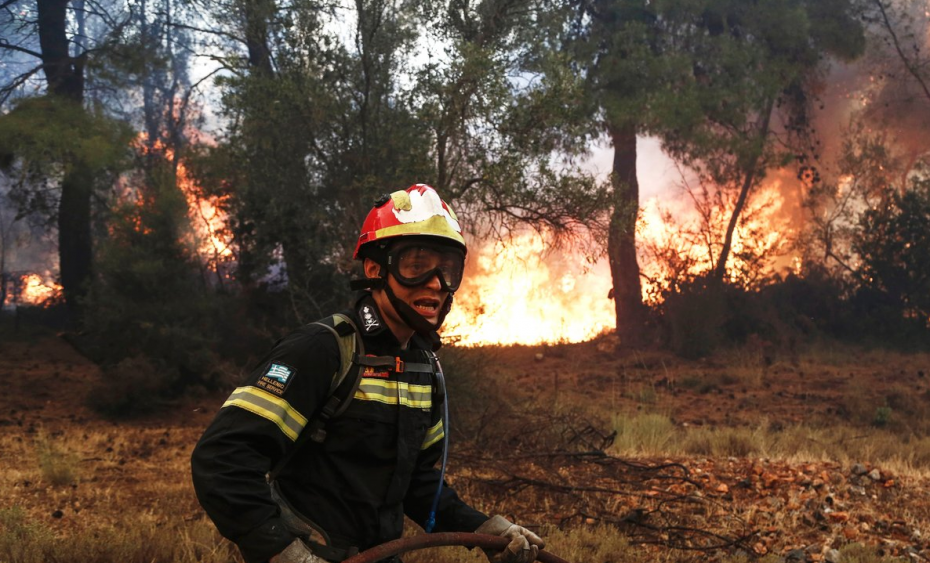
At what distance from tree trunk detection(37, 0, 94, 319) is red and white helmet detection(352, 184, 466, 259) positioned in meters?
16.2

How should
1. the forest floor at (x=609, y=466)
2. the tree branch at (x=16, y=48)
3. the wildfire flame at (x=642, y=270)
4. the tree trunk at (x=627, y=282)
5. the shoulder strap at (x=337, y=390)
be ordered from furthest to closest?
1. the tree trunk at (x=627, y=282)
2. the wildfire flame at (x=642, y=270)
3. the tree branch at (x=16, y=48)
4. the forest floor at (x=609, y=466)
5. the shoulder strap at (x=337, y=390)

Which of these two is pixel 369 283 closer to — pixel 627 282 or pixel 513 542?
pixel 513 542

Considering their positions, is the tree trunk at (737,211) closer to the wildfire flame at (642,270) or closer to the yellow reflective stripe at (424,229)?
the wildfire flame at (642,270)

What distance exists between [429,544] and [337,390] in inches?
19.1

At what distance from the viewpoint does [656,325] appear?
21.2 m

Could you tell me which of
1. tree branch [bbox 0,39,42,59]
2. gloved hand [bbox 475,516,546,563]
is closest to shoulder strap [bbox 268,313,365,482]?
gloved hand [bbox 475,516,546,563]

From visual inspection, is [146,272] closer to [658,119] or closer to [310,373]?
[658,119]

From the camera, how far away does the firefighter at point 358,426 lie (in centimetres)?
229

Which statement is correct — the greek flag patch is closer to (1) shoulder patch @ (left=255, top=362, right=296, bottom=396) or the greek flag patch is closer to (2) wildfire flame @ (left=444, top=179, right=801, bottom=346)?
(1) shoulder patch @ (left=255, top=362, right=296, bottom=396)

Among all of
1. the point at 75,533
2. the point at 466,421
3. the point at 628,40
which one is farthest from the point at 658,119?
the point at 75,533

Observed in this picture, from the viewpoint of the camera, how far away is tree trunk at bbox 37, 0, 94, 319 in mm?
17703

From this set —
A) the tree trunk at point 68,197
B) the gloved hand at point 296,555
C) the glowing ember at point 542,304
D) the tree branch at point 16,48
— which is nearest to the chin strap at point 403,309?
the gloved hand at point 296,555

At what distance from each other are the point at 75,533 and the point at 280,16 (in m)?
7.29

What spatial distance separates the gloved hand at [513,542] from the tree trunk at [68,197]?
1638cm
